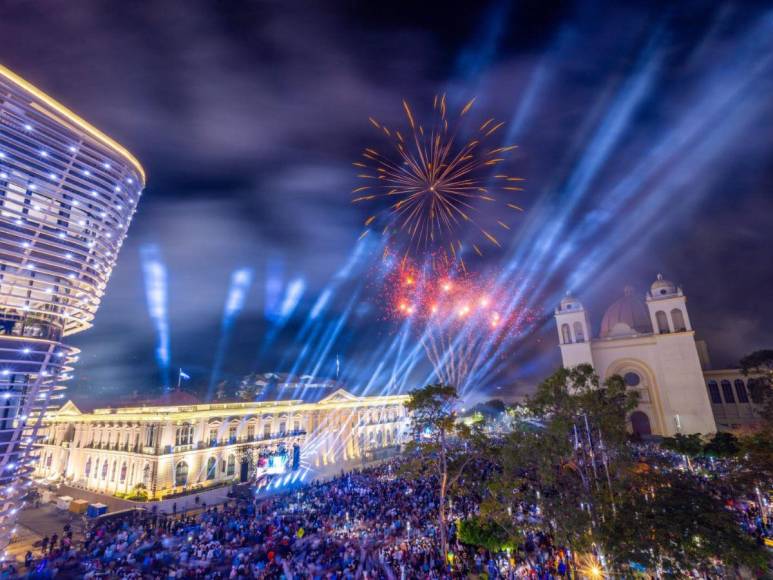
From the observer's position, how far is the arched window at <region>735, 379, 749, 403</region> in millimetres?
60750

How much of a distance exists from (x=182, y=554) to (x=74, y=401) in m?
46.9

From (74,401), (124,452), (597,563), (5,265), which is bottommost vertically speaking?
(597,563)

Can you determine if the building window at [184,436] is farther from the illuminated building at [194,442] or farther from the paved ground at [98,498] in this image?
the paved ground at [98,498]

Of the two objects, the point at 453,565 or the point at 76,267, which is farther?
the point at 76,267

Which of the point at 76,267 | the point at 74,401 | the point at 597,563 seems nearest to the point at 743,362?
the point at 597,563

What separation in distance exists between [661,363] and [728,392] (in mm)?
15363

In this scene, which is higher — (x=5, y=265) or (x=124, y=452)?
(x=5, y=265)

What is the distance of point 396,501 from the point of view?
30141mm

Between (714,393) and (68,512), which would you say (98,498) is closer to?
(68,512)

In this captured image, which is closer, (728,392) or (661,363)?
(661,363)

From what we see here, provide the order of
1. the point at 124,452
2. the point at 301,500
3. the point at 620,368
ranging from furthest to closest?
the point at 620,368, the point at 124,452, the point at 301,500

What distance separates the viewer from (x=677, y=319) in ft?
193

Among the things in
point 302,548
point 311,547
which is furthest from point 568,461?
point 302,548

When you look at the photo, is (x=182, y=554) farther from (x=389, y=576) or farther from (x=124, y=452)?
(x=124, y=452)
